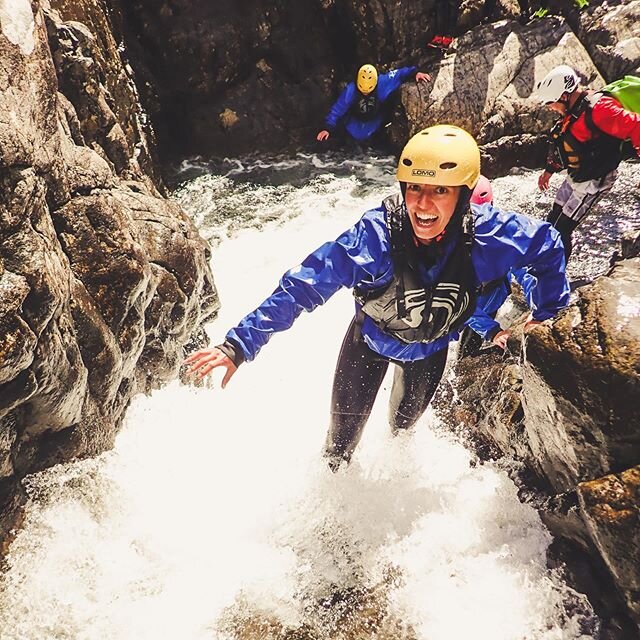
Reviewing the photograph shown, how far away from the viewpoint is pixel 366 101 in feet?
31.6

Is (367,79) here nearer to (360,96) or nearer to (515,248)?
→ (360,96)

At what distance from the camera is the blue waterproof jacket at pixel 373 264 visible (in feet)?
9.14

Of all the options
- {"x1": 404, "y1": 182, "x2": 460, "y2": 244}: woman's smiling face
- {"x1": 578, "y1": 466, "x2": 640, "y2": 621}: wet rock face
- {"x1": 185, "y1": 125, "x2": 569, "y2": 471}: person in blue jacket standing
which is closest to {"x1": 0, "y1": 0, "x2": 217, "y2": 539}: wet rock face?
{"x1": 185, "y1": 125, "x2": 569, "y2": 471}: person in blue jacket standing

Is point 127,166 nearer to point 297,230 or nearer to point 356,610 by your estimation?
point 297,230

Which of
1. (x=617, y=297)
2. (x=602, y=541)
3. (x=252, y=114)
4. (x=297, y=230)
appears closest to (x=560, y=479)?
(x=602, y=541)

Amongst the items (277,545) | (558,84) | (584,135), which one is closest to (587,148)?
(584,135)

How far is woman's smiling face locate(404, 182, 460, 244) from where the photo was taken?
2.64 metres

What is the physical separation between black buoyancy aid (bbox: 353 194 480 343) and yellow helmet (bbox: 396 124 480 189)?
22 cm

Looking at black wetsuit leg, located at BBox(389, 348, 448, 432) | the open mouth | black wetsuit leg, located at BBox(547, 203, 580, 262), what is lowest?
black wetsuit leg, located at BBox(389, 348, 448, 432)

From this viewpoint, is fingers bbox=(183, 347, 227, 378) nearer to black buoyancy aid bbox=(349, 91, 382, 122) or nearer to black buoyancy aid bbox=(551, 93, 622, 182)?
black buoyancy aid bbox=(551, 93, 622, 182)

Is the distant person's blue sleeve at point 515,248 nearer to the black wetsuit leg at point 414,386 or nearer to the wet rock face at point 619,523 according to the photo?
the black wetsuit leg at point 414,386

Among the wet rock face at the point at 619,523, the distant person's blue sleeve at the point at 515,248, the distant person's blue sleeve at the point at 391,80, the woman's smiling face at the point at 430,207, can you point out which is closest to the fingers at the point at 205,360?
the woman's smiling face at the point at 430,207

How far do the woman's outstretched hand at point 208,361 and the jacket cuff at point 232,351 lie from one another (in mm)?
18

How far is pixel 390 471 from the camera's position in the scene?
13.5 ft
